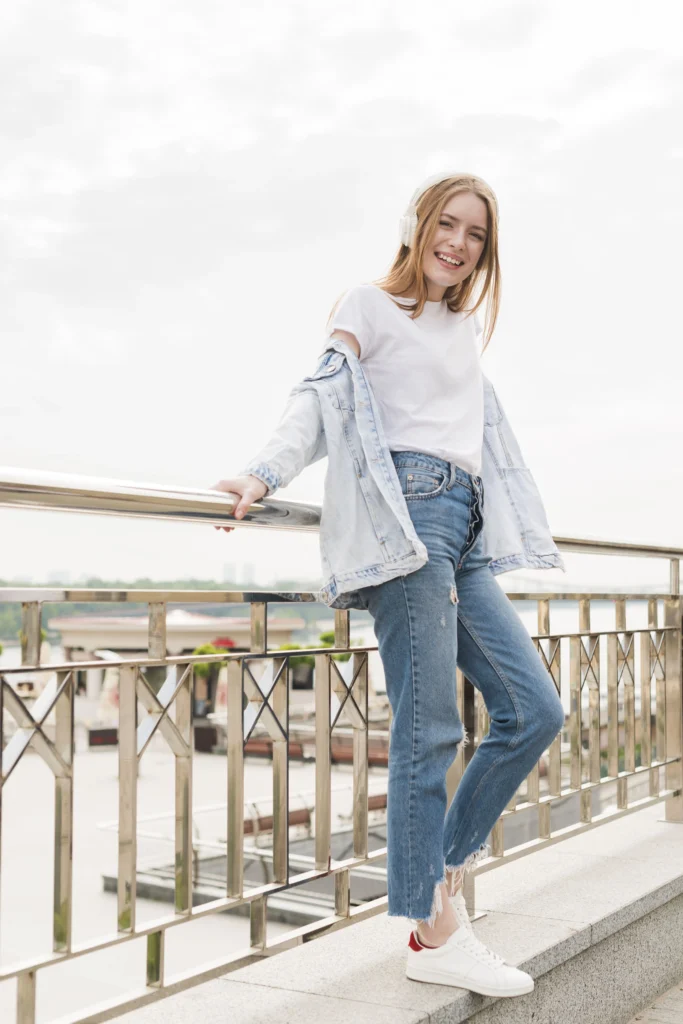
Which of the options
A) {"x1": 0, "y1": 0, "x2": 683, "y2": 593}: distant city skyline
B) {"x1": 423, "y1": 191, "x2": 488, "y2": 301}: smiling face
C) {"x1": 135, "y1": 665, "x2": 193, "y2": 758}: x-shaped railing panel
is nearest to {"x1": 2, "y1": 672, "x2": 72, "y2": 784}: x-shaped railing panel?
{"x1": 135, "y1": 665, "x2": 193, "y2": 758}: x-shaped railing panel

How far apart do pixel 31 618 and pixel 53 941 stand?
0.41 m

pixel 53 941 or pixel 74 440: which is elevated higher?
pixel 74 440

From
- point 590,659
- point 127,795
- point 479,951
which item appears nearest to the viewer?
point 127,795

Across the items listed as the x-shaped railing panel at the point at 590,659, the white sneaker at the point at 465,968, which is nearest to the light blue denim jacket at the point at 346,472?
the white sneaker at the point at 465,968

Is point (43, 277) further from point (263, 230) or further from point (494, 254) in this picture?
point (494, 254)

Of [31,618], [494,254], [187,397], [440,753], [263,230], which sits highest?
[263,230]

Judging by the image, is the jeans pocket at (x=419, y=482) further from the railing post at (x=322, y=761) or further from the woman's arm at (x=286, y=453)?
the railing post at (x=322, y=761)

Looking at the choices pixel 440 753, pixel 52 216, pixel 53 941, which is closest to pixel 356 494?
pixel 440 753

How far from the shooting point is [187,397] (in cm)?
7975

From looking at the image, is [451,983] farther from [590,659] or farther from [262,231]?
[262,231]

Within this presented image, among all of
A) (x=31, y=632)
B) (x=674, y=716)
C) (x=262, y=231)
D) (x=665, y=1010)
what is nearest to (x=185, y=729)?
(x=31, y=632)

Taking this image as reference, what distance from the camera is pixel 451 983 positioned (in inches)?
58.4

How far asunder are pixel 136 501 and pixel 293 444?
27cm

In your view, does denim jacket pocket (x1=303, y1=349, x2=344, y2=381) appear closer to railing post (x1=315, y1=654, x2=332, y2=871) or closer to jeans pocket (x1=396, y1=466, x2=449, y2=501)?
jeans pocket (x1=396, y1=466, x2=449, y2=501)
